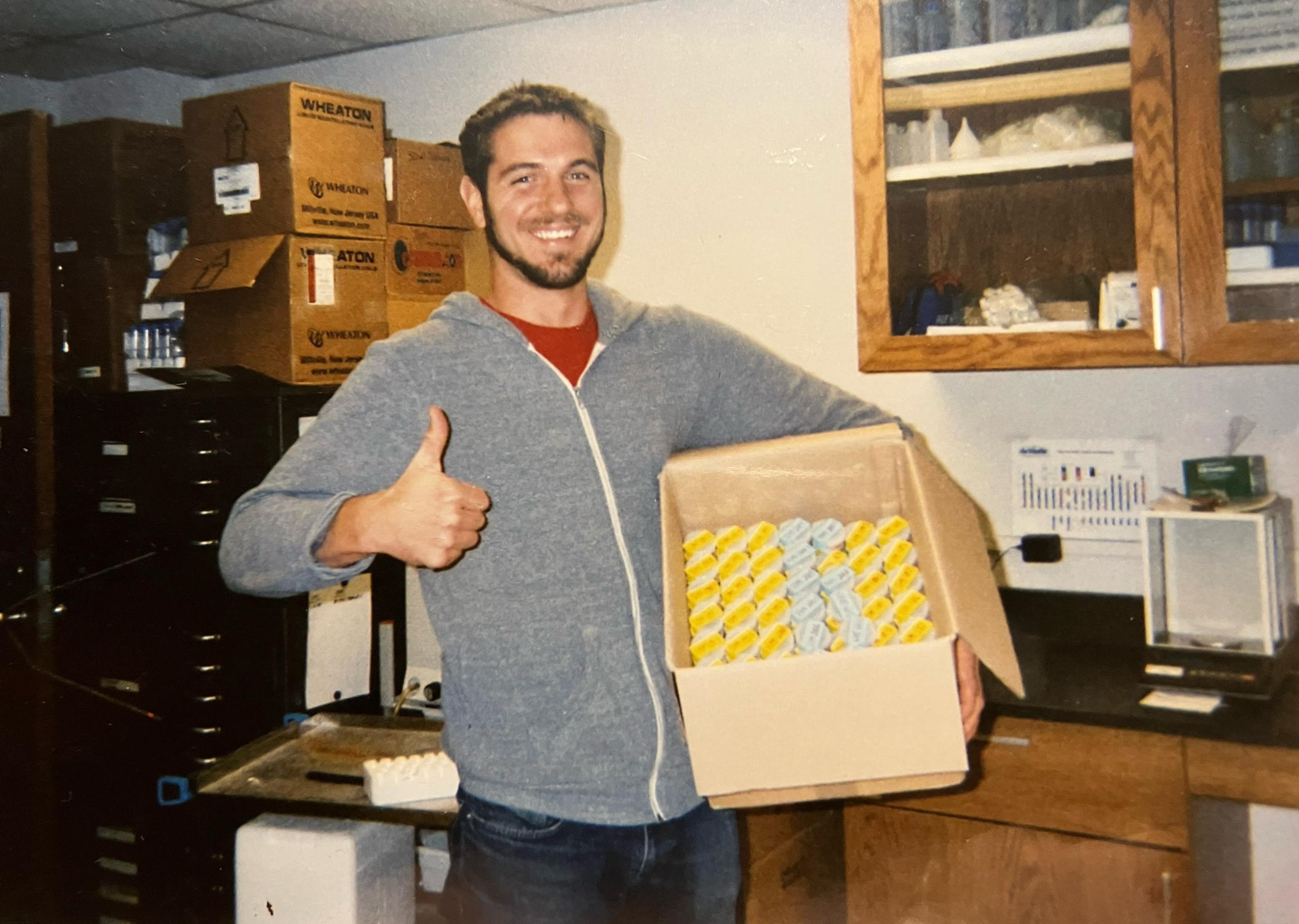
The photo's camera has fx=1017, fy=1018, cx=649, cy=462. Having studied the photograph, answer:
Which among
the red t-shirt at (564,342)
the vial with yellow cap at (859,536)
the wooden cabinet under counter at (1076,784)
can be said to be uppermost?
the red t-shirt at (564,342)

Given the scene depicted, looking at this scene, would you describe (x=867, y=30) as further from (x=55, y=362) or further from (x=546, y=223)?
(x=55, y=362)

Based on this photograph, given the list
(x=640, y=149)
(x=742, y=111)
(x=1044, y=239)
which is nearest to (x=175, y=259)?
(x=640, y=149)

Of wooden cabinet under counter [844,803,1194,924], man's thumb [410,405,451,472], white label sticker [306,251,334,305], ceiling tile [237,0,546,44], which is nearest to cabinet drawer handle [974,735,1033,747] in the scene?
wooden cabinet under counter [844,803,1194,924]

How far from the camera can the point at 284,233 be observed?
212cm

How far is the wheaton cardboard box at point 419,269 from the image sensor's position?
91.0 inches

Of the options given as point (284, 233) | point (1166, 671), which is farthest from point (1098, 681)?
point (284, 233)

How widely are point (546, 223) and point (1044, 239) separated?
1.02 metres

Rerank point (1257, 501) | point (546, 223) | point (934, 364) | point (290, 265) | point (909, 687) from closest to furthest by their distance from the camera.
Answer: point (909, 687) → point (546, 223) → point (1257, 501) → point (934, 364) → point (290, 265)

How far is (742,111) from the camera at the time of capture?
2.30m

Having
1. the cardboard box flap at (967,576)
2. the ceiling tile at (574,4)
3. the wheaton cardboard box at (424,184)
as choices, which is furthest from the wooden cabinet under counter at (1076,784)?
the ceiling tile at (574,4)

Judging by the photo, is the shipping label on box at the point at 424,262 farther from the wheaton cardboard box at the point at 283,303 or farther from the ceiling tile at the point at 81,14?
the ceiling tile at the point at 81,14

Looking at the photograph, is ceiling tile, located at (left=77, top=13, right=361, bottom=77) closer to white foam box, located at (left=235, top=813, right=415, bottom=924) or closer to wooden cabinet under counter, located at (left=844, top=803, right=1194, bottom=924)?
white foam box, located at (left=235, top=813, right=415, bottom=924)

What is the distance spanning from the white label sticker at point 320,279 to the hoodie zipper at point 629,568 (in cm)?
97

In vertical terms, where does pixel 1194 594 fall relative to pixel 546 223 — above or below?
below
